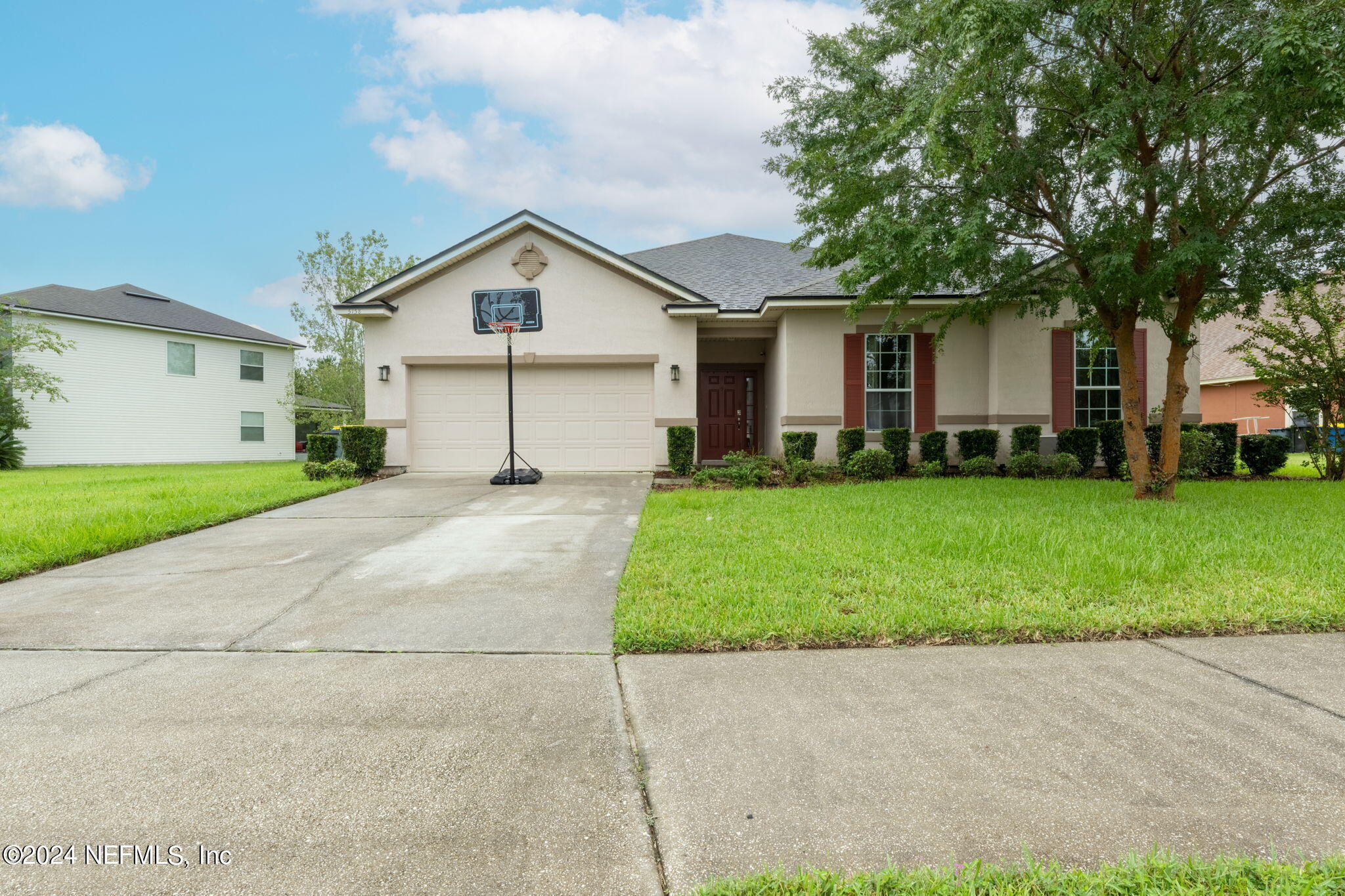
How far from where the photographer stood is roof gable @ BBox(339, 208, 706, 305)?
12.0 metres

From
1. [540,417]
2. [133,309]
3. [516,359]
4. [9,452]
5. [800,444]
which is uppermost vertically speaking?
[133,309]

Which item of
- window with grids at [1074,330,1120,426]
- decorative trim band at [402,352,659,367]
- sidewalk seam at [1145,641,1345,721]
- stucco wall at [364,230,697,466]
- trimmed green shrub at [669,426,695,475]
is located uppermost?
stucco wall at [364,230,697,466]

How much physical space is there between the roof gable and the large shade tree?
162 inches

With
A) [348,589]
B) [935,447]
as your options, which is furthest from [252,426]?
[935,447]

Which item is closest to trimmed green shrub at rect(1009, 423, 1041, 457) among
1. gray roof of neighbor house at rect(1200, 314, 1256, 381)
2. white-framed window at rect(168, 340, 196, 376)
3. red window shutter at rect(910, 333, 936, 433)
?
red window shutter at rect(910, 333, 936, 433)

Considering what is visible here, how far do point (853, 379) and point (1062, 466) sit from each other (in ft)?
12.8

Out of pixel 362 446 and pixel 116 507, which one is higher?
pixel 362 446

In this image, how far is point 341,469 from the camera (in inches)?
433

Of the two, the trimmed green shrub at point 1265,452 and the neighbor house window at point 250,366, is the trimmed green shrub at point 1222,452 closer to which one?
the trimmed green shrub at point 1265,452

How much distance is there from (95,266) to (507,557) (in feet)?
113

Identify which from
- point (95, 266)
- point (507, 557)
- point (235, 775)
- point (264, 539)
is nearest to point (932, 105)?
point (507, 557)

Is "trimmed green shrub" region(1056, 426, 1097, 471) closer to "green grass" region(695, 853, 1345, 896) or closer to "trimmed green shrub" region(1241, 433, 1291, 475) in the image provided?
"trimmed green shrub" region(1241, 433, 1291, 475)

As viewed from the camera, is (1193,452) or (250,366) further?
(250,366)

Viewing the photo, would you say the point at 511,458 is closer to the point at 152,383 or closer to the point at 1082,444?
the point at 1082,444
